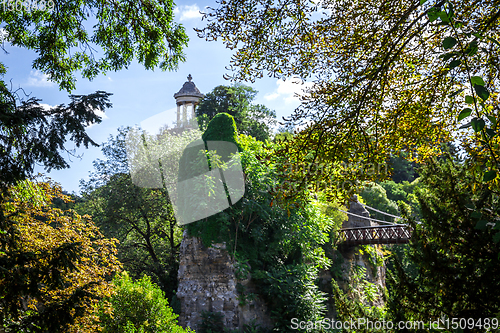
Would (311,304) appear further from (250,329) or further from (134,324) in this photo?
(134,324)

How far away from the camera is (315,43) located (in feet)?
15.9

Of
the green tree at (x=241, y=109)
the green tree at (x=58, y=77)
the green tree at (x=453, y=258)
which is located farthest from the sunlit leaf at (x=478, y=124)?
the green tree at (x=241, y=109)

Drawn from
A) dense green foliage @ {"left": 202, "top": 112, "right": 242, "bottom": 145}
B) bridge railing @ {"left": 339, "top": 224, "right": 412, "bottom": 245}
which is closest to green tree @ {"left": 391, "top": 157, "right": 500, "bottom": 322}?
dense green foliage @ {"left": 202, "top": 112, "right": 242, "bottom": 145}

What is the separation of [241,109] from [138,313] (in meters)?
15.9

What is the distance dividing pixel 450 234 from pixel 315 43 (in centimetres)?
293

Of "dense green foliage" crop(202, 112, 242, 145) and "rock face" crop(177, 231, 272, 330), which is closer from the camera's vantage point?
"rock face" crop(177, 231, 272, 330)

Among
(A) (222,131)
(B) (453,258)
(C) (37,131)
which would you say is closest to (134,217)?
(A) (222,131)

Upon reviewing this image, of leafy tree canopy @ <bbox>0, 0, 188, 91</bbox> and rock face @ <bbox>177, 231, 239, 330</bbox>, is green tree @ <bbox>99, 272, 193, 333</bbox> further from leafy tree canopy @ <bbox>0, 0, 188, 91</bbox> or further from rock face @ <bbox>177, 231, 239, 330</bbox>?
leafy tree canopy @ <bbox>0, 0, 188, 91</bbox>

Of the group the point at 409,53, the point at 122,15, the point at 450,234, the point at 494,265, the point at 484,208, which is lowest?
the point at 494,265

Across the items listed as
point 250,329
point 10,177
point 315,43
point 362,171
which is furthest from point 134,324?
point 315,43

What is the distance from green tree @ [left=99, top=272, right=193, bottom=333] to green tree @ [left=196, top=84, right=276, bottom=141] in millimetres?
13564

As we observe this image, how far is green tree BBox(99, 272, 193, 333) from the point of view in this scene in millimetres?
7734

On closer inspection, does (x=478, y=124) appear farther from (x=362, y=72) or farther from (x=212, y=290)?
(x=212, y=290)

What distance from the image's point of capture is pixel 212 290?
9.27 m
